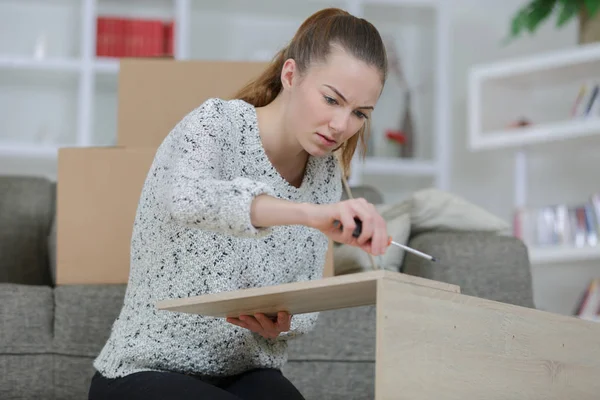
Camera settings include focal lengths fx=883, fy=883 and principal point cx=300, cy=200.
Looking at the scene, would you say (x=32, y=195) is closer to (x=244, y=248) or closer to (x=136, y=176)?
(x=136, y=176)

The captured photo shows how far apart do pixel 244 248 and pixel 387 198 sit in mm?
2634

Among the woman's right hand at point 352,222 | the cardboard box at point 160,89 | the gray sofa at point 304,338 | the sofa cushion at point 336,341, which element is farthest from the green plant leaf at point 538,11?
the woman's right hand at point 352,222

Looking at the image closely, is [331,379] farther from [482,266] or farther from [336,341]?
[482,266]

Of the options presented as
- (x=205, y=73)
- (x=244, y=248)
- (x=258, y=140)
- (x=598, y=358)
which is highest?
(x=205, y=73)

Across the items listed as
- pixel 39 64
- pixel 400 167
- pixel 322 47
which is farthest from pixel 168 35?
pixel 322 47

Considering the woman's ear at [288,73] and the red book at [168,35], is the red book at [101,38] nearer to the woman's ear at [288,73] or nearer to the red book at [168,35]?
the red book at [168,35]

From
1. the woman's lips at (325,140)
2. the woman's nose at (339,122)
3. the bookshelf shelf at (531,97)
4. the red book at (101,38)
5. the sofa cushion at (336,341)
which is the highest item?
the red book at (101,38)

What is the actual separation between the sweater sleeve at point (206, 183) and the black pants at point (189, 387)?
0.72 feet

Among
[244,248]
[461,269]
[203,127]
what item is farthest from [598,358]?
[461,269]

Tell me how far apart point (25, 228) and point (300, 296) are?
1676 mm

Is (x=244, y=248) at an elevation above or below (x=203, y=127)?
below

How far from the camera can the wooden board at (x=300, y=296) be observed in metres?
0.93

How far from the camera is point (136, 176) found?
197cm

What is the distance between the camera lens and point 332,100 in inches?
48.9
